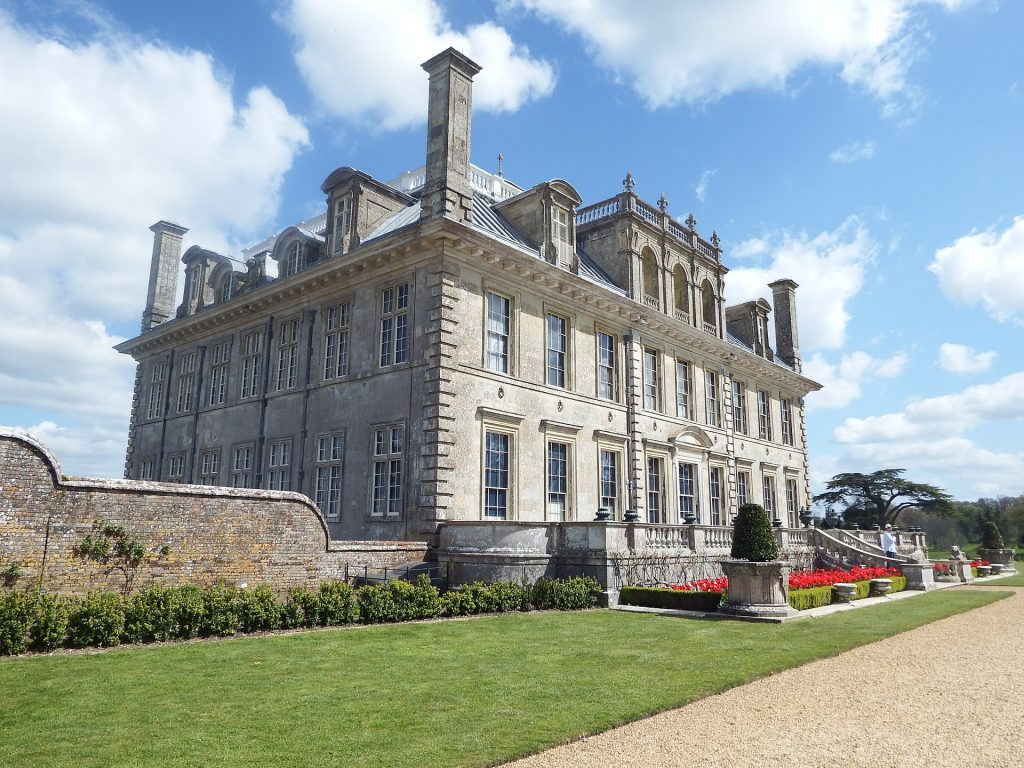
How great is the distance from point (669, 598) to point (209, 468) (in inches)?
741

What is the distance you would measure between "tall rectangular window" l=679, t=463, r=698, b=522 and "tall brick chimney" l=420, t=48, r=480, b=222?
14.1 metres

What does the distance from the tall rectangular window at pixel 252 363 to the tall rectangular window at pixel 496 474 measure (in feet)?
33.5

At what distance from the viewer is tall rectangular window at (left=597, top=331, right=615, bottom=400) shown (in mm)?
25625

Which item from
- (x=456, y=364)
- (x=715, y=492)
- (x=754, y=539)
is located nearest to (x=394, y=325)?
(x=456, y=364)

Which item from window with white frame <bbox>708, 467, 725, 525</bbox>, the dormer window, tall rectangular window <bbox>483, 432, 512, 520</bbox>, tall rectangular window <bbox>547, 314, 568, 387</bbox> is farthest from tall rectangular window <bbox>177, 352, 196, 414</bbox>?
window with white frame <bbox>708, 467, 725, 525</bbox>

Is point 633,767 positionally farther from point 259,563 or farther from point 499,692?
point 259,563

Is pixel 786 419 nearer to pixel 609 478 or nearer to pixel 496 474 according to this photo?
pixel 609 478

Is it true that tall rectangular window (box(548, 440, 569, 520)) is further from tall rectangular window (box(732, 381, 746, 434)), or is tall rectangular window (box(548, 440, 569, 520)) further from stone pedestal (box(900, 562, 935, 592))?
tall rectangular window (box(732, 381, 746, 434))

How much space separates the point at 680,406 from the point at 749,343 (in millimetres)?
9457

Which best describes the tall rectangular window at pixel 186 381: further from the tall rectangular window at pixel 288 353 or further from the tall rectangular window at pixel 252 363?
the tall rectangular window at pixel 288 353

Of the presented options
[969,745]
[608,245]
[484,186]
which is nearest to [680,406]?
[608,245]

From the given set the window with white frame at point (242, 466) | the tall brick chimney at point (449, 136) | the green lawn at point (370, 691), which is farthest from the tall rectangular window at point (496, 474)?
the window with white frame at point (242, 466)

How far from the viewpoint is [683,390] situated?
2992 centimetres

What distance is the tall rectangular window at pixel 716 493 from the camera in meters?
30.3
